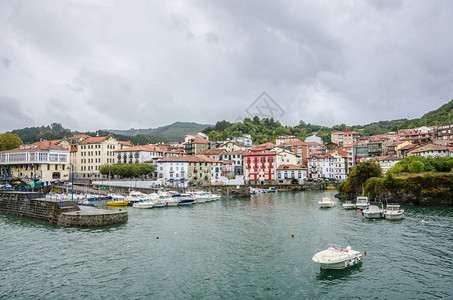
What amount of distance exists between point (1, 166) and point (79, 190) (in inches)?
1304

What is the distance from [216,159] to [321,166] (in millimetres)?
34808

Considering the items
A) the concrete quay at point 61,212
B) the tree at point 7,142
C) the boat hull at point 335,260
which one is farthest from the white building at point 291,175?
the tree at point 7,142

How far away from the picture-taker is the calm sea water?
15.3 metres

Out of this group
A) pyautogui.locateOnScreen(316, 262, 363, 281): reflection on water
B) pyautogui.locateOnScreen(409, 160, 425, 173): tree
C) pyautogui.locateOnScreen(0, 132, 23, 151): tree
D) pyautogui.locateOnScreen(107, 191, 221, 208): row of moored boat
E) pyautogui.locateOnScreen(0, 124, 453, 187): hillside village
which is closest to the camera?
pyautogui.locateOnScreen(316, 262, 363, 281): reflection on water

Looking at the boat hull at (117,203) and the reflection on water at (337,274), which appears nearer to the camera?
the reflection on water at (337,274)

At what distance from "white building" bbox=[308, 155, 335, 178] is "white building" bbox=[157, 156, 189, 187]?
42.7m

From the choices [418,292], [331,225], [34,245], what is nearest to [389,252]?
[418,292]

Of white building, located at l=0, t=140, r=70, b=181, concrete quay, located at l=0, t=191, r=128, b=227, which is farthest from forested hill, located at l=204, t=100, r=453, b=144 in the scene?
concrete quay, located at l=0, t=191, r=128, b=227

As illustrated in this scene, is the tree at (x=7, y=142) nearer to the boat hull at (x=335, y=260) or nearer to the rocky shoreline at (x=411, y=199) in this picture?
the rocky shoreline at (x=411, y=199)

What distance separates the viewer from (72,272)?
1797 cm

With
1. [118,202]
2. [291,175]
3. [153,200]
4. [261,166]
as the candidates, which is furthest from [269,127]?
[118,202]

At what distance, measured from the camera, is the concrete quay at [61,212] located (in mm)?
30344

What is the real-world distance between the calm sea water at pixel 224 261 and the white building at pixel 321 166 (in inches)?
2638

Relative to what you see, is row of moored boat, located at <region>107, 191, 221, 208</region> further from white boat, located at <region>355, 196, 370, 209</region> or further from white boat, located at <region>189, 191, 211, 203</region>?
white boat, located at <region>355, 196, 370, 209</region>
